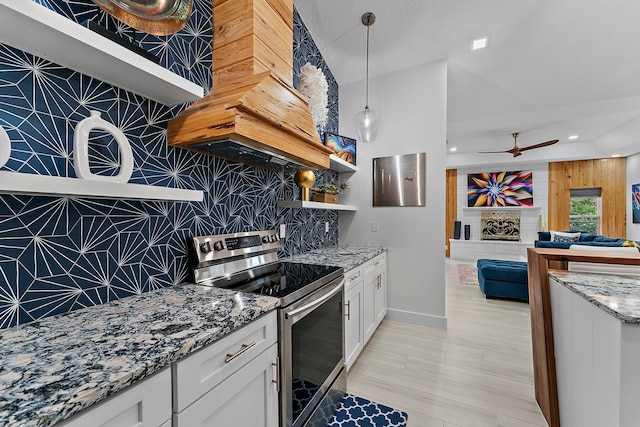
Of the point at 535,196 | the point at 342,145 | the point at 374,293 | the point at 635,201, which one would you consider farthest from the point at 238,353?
the point at 635,201

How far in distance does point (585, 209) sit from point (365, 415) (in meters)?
7.98

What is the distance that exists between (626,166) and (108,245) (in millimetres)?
9582

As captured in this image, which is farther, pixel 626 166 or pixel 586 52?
pixel 626 166

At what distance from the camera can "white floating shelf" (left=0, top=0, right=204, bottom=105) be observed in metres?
0.75

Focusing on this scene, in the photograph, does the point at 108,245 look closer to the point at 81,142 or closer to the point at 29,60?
the point at 81,142

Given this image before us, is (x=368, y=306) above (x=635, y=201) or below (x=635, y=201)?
below

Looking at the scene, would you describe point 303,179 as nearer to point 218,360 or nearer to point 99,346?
point 218,360

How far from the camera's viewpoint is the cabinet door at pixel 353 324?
1874 millimetres

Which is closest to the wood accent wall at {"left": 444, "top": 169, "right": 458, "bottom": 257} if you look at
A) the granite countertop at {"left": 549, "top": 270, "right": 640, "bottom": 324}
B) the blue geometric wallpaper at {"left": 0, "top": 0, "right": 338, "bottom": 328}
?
the granite countertop at {"left": 549, "top": 270, "right": 640, "bottom": 324}

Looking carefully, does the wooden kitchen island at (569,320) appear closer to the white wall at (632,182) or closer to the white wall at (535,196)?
the white wall at (535,196)

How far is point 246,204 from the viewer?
1864mm

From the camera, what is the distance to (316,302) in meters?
1.37

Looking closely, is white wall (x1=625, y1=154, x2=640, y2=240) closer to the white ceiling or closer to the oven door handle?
the white ceiling

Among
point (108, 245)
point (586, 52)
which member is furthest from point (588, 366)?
point (586, 52)
